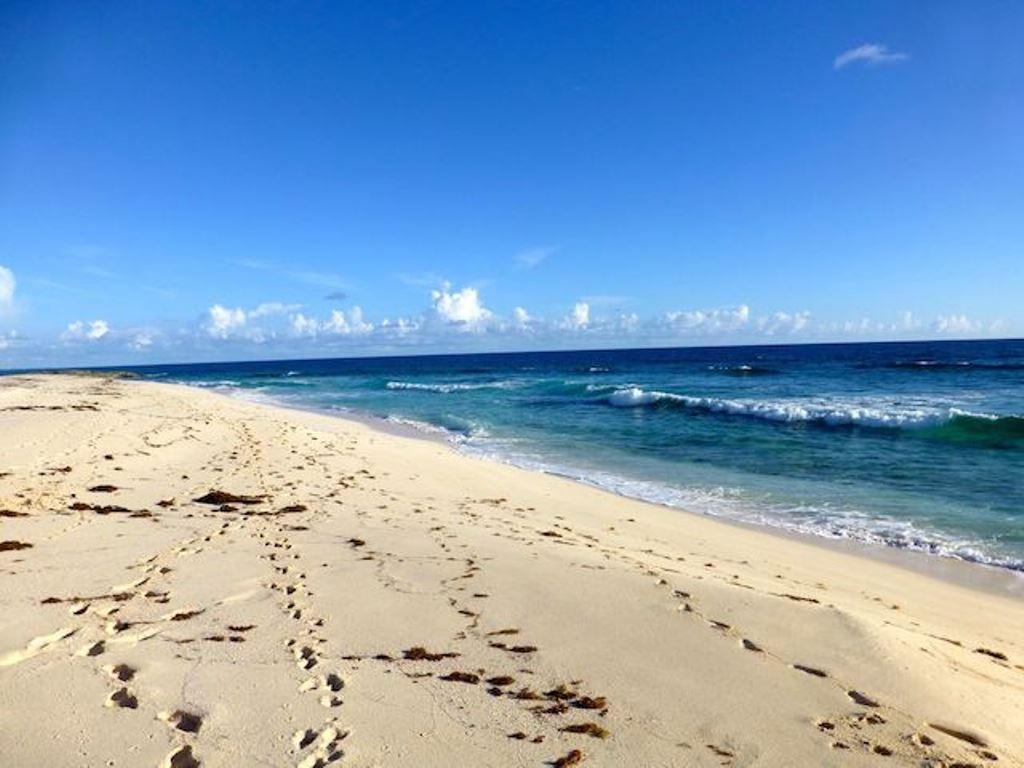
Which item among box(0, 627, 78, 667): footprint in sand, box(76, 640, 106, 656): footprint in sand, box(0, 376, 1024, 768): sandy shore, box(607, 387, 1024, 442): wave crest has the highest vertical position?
box(0, 627, 78, 667): footprint in sand

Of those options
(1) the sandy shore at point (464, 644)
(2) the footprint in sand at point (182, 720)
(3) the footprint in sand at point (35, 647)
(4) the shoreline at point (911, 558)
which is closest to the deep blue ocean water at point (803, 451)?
(4) the shoreline at point (911, 558)

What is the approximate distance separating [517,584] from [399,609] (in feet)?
3.75

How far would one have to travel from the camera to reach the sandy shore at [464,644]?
11.1 ft

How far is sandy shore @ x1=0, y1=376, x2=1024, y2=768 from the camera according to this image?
3.38 m

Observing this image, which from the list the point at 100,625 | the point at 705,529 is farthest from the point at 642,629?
the point at 705,529

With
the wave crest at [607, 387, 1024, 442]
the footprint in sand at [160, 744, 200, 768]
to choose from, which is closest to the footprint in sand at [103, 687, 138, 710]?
the footprint in sand at [160, 744, 200, 768]

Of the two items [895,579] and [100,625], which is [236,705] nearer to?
[100,625]

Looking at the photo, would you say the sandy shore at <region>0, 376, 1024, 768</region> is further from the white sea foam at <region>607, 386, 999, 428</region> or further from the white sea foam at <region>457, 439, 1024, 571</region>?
the white sea foam at <region>607, 386, 999, 428</region>

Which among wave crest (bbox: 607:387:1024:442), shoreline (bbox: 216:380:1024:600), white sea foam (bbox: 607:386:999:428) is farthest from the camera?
white sea foam (bbox: 607:386:999:428)

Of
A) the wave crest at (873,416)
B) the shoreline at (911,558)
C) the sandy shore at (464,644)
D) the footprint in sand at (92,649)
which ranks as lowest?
the shoreline at (911,558)

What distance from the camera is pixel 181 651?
4277 mm

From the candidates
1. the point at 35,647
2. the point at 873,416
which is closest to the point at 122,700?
the point at 35,647

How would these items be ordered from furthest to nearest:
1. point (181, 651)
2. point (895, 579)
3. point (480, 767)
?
point (895, 579)
point (181, 651)
point (480, 767)

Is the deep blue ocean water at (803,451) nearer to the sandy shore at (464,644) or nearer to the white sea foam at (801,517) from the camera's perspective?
the white sea foam at (801,517)
